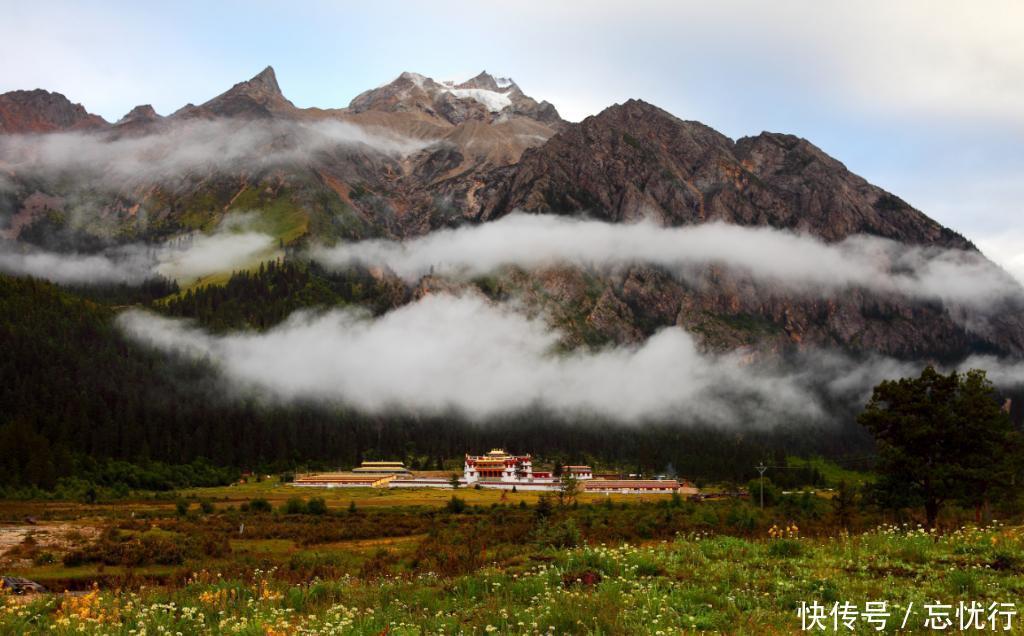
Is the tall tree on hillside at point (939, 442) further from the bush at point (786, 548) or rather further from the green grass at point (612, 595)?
the bush at point (786, 548)

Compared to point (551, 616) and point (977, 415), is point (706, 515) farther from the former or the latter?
point (551, 616)

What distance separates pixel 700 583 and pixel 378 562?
19.5 m

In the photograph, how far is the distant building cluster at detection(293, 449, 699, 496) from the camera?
140125 millimetres

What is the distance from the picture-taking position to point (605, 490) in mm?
140875

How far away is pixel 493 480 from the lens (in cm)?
15662

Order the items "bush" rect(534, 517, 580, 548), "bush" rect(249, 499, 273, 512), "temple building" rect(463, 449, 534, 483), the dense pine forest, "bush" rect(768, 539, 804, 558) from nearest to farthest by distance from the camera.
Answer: "bush" rect(768, 539, 804, 558) → "bush" rect(534, 517, 580, 548) → "bush" rect(249, 499, 273, 512) → the dense pine forest → "temple building" rect(463, 449, 534, 483)

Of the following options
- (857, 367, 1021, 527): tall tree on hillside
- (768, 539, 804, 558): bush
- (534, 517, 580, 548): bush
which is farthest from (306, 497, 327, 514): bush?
(768, 539, 804, 558): bush

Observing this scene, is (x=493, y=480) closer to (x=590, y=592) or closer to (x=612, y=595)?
(x=590, y=592)

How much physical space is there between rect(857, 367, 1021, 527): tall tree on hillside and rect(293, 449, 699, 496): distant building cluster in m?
88.0

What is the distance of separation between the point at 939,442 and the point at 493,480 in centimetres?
12360

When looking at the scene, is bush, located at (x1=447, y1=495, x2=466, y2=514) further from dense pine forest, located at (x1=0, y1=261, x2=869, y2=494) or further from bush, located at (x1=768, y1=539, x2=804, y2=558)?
bush, located at (x1=768, y1=539, x2=804, y2=558)

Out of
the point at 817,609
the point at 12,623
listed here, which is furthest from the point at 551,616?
the point at 12,623

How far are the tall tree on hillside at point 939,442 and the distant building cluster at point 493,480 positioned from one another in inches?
3463

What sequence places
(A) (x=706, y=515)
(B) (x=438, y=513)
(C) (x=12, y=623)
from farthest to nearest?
(B) (x=438, y=513), (A) (x=706, y=515), (C) (x=12, y=623)
